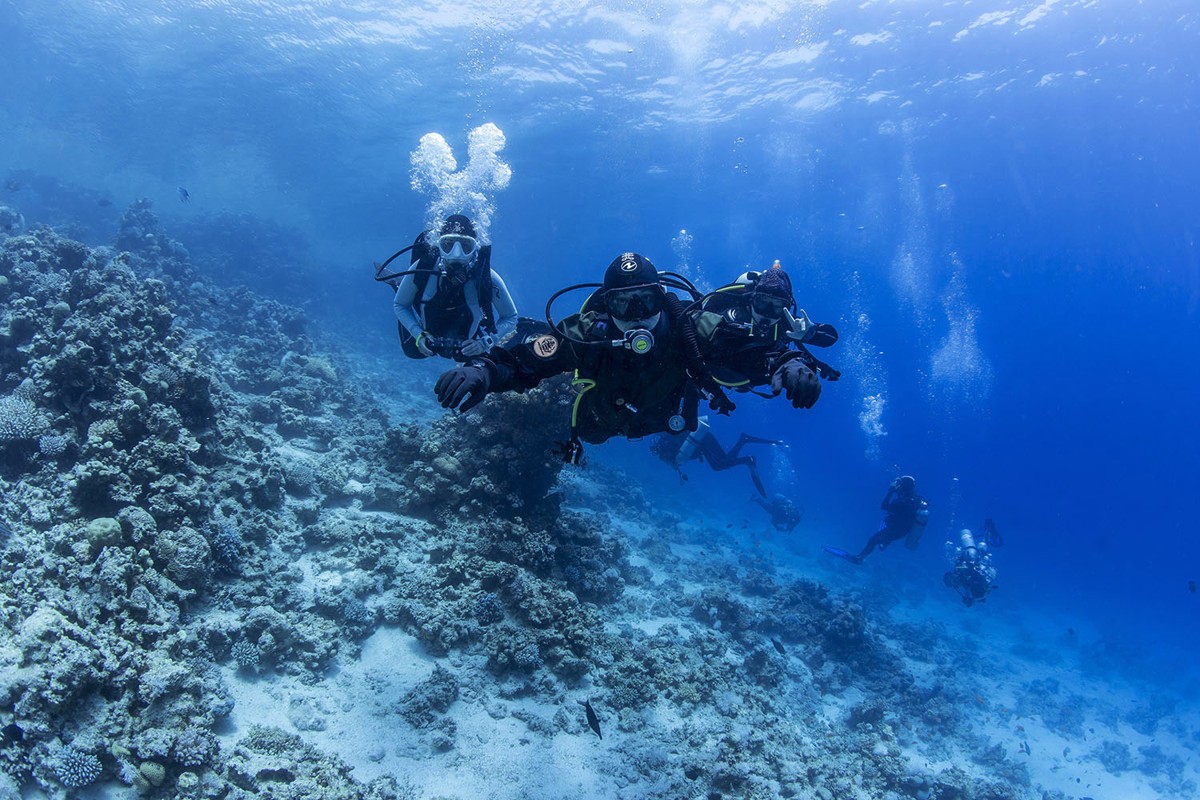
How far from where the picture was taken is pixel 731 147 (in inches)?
1594

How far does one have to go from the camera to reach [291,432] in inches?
445

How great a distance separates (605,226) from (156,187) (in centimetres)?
7033

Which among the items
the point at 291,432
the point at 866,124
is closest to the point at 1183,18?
the point at 866,124

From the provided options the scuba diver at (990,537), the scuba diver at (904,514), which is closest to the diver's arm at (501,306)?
the scuba diver at (904,514)

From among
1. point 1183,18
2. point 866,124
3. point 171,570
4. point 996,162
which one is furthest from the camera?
point 996,162

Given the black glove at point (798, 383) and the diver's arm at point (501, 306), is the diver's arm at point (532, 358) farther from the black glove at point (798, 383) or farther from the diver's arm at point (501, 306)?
the diver's arm at point (501, 306)

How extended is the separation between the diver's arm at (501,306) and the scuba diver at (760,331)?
13.2ft

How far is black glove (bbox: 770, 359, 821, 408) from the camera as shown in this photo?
336cm

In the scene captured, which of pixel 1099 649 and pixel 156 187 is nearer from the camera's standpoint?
pixel 1099 649

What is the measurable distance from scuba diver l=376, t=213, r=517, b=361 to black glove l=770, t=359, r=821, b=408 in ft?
17.0

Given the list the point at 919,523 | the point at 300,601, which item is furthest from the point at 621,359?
the point at 919,523

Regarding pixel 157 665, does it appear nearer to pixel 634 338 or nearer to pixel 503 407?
pixel 634 338

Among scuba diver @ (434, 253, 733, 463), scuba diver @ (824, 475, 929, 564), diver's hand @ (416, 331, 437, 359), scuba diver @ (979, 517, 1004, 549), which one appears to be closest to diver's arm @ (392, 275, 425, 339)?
diver's hand @ (416, 331, 437, 359)

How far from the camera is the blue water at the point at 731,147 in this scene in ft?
90.3
